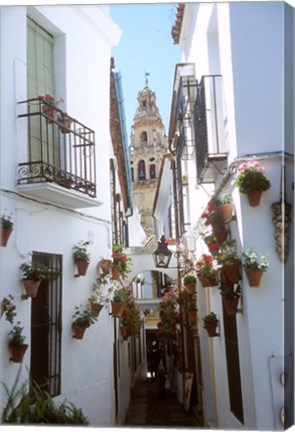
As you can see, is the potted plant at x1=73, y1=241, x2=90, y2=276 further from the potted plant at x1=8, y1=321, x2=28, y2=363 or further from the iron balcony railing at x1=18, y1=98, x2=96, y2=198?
the potted plant at x1=8, y1=321, x2=28, y2=363

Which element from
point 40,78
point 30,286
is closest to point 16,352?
point 30,286

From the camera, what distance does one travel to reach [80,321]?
4562 millimetres

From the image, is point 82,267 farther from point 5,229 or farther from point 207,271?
point 207,271

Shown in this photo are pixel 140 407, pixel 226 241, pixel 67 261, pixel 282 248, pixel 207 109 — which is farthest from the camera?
pixel 140 407

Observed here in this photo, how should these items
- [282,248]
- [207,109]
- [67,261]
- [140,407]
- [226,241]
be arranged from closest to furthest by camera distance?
[282,248], [226,241], [207,109], [67,261], [140,407]

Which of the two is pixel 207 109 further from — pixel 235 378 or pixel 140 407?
pixel 140 407

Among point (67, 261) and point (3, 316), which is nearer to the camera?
point (3, 316)

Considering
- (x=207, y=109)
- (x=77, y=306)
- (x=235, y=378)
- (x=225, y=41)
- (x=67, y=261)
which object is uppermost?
(x=225, y=41)

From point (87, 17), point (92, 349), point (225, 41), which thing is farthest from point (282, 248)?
point (87, 17)

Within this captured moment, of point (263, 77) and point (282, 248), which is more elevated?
point (263, 77)

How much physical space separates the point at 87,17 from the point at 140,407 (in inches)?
155

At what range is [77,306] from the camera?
15.3ft

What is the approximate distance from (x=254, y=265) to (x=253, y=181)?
0.54 meters

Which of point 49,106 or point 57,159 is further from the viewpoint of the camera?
point 57,159
